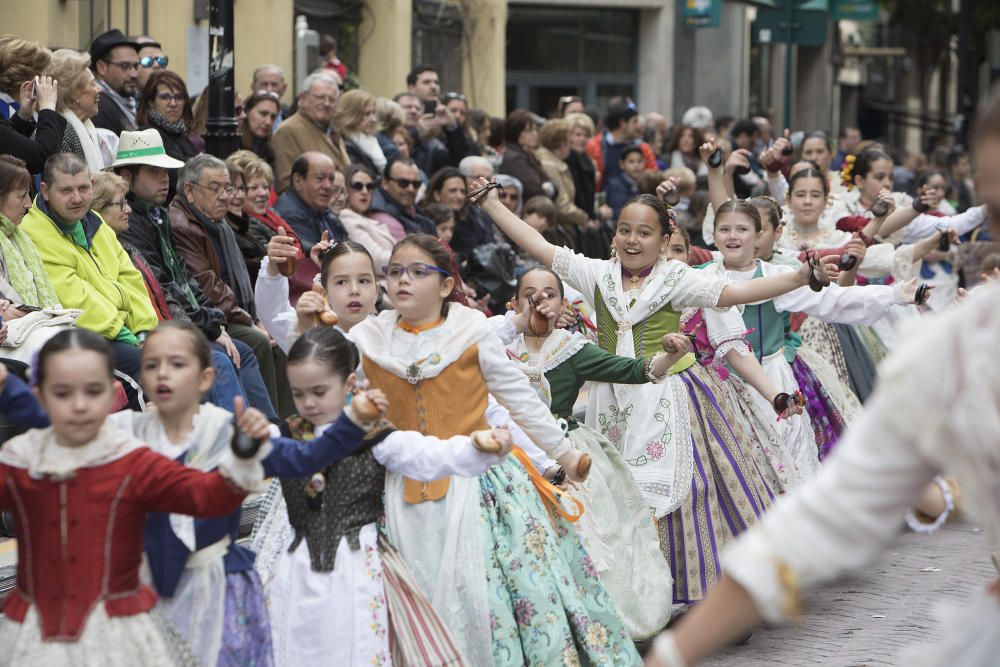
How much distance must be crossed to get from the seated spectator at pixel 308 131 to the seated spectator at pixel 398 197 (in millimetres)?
478

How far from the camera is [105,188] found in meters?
7.69

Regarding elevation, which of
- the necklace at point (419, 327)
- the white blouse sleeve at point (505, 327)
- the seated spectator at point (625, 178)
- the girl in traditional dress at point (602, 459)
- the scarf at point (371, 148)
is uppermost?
the scarf at point (371, 148)

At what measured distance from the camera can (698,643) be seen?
→ 8.81 feet

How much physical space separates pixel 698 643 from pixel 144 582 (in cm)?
202

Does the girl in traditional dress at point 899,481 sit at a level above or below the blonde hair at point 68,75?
below

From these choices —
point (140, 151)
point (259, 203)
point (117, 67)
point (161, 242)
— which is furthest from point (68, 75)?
point (259, 203)

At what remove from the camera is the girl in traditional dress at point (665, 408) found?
6.80m

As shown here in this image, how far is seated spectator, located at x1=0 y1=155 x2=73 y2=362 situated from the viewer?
6.77m

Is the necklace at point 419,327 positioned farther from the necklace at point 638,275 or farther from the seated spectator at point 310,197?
the seated spectator at point 310,197

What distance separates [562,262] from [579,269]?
0.32 ft

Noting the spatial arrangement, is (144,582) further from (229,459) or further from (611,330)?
(611,330)

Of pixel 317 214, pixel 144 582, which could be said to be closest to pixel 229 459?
pixel 144 582

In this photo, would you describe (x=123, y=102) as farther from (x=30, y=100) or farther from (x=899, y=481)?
(x=899, y=481)

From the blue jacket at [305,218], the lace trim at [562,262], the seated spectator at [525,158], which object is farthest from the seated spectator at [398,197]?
the lace trim at [562,262]
